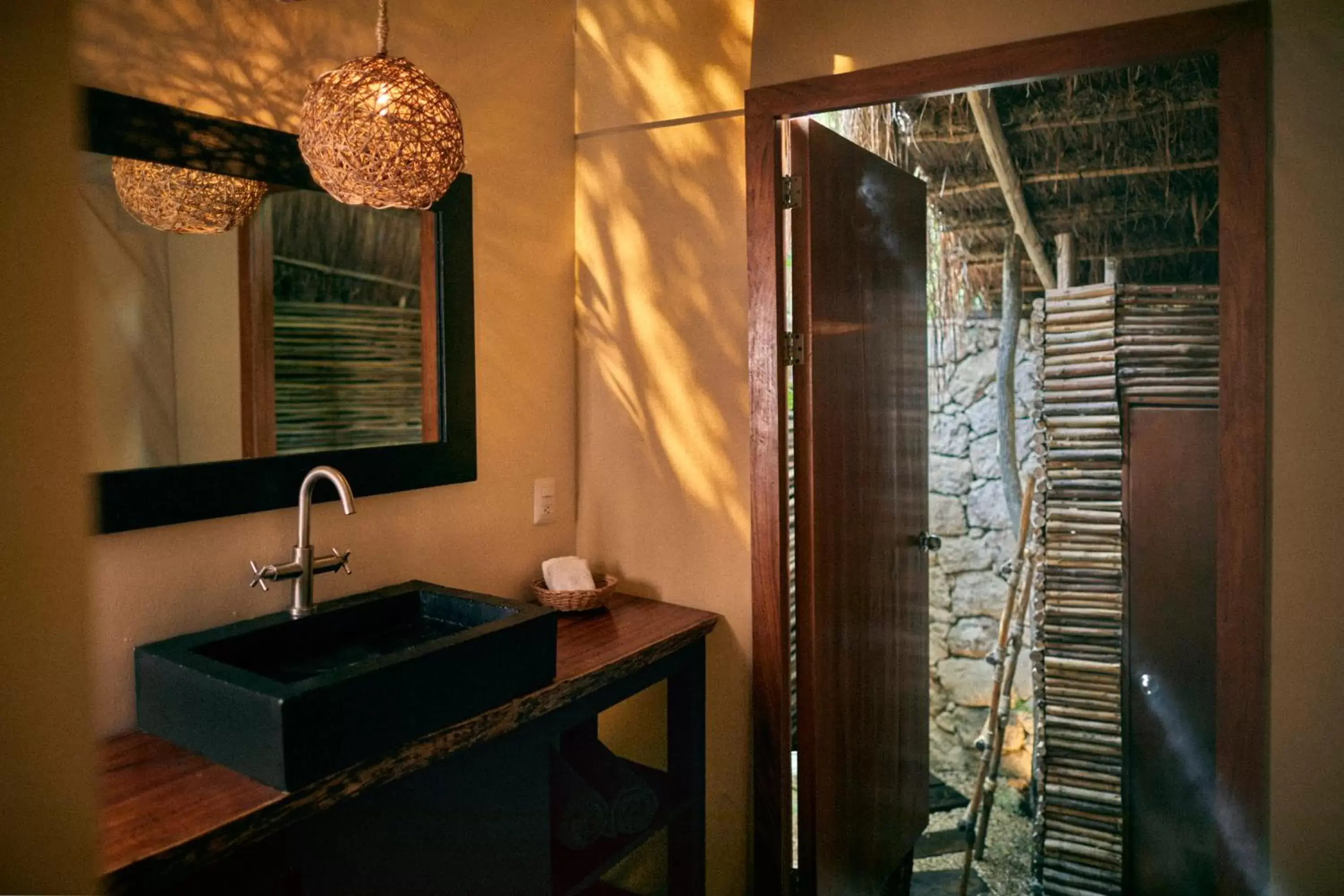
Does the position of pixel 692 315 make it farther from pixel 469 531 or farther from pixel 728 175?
A: pixel 469 531

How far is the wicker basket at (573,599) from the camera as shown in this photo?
2197 mm

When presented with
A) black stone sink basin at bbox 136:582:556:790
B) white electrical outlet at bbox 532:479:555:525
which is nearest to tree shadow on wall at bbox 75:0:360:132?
black stone sink basin at bbox 136:582:556:790

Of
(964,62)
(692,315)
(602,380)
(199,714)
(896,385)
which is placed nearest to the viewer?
(199,714)

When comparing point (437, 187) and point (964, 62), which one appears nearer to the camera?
→ point (437, 187)

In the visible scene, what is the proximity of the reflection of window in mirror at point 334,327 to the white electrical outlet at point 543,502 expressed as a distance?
41cm

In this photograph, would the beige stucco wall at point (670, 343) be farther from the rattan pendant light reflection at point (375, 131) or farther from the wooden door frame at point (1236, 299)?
A: the rattan pendant light reflection at point (375, 131)

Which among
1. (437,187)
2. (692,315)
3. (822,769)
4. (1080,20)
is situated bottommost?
(822,769)

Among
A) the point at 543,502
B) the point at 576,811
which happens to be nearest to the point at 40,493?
the point at 576,811

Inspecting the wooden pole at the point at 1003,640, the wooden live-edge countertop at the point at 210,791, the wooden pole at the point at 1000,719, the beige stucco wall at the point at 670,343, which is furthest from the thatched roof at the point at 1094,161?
the wooden live-edge countertop at the point at 210,791

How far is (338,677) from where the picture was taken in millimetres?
1296

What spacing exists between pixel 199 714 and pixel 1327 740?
79.7 inches

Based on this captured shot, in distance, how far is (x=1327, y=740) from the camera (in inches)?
64.3

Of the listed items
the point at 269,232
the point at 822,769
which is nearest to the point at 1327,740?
the point at 822,769

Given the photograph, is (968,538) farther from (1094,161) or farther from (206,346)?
(206,346)
